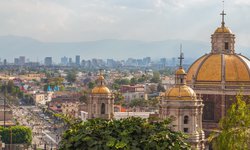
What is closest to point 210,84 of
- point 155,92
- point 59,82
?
point 155,92

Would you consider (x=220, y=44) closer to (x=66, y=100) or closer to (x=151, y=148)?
(x=151, y=148)

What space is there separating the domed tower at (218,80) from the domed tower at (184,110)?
3563 mm

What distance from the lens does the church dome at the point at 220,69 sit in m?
30.4

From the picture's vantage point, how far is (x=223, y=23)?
33312 millimetres

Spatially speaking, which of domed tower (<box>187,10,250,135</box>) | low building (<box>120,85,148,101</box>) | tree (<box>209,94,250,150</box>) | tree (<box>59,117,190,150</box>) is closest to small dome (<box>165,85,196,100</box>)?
domed tower (<box>187,10,250,135</box>)

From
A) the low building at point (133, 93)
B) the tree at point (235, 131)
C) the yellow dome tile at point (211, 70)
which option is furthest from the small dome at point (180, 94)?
the low building at point (133, 93)

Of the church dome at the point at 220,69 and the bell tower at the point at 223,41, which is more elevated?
the bell tower at the point at 223,41

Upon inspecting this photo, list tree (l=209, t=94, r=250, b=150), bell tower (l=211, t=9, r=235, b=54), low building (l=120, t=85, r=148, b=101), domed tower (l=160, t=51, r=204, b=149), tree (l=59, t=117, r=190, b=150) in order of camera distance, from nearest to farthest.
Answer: tree (l=59, t=117, r=190, b=150)
tree (l=209, t=94, r=250, b=150)
domed tower (l=160, t=51, r=204, b=149)
bell tower (l=211, t=9, r=235, b=54)
low building (l=120, t=85, r=148, b=101)

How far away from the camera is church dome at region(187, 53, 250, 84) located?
30.4 metres

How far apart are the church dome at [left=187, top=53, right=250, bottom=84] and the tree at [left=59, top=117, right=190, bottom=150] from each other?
647 inches

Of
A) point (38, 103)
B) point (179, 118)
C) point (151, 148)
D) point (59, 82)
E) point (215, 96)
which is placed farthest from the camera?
point (59, 82)

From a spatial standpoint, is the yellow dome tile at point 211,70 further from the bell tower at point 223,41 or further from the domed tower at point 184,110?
the domed tower at point 184,110

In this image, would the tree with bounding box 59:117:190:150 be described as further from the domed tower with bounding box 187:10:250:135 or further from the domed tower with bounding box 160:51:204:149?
the domed tower with bounding box 187:10:250:135

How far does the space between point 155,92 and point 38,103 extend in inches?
813
